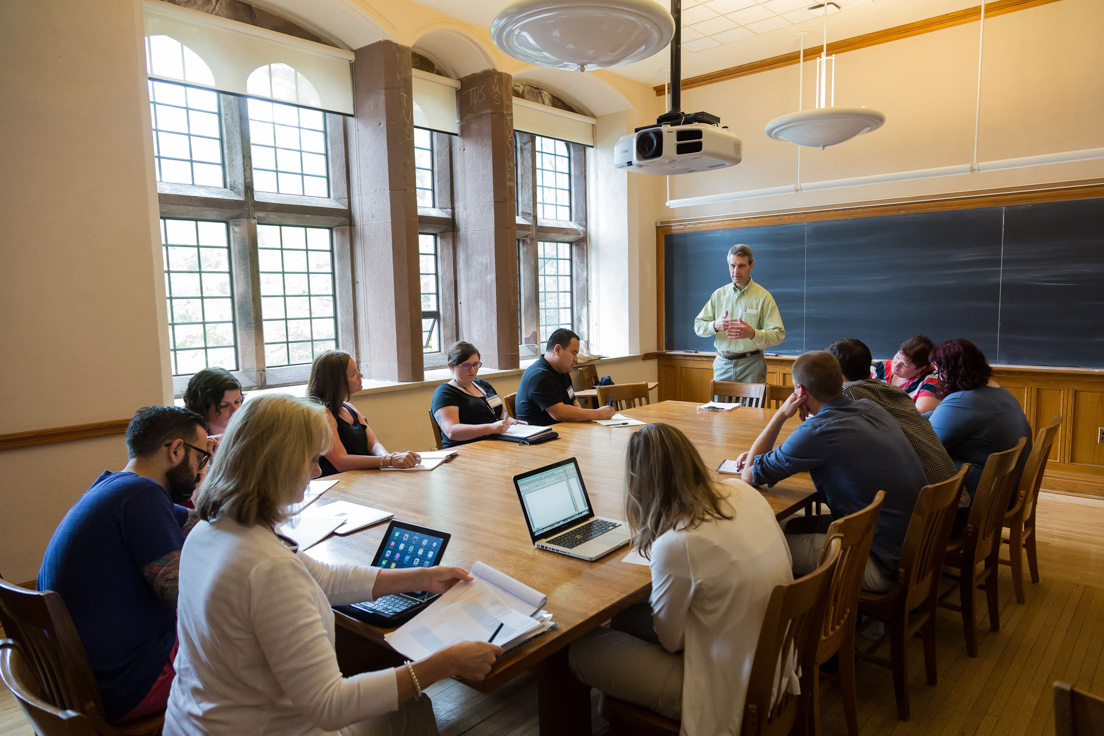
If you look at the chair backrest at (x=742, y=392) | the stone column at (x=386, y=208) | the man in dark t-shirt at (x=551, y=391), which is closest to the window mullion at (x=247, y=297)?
the stone column at (x=386, y=208)

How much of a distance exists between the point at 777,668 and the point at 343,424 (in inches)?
88.5

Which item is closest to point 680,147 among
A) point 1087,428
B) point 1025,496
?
point 1025,496

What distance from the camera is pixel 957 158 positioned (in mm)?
5316

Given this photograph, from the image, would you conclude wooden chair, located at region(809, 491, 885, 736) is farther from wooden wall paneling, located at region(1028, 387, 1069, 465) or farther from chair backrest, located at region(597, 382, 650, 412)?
wooden wall paneling, located at region(1028, 387, 1069, 465)

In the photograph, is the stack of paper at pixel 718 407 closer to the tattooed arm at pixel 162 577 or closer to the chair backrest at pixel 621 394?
the chair backrest at pixel 621 394

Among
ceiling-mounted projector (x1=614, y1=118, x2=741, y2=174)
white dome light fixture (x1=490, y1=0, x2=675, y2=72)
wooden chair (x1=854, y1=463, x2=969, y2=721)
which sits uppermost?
white dome light fixture (x1=490, y1=0, x2=675, y2=72)

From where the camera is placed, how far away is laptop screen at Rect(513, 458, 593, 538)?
2002 millimetres

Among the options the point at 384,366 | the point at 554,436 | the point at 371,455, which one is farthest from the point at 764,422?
the point at 384,366

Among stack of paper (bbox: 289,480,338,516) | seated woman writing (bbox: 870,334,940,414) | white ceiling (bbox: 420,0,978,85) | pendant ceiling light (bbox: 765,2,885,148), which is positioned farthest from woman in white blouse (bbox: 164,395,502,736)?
white ceiling (bbox: 420,0,978,85)

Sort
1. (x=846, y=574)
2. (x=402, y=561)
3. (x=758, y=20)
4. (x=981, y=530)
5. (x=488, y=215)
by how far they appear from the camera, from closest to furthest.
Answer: (x=402, y=561) < (x=846, y=574) < (x=981, y=530) < (x=758, y=20) < (x=488, y=215)

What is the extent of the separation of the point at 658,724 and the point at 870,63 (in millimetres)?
5785

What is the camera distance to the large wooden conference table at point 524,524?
1608mm

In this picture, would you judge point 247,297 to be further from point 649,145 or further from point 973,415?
point 973,415

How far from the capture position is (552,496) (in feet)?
6.87
